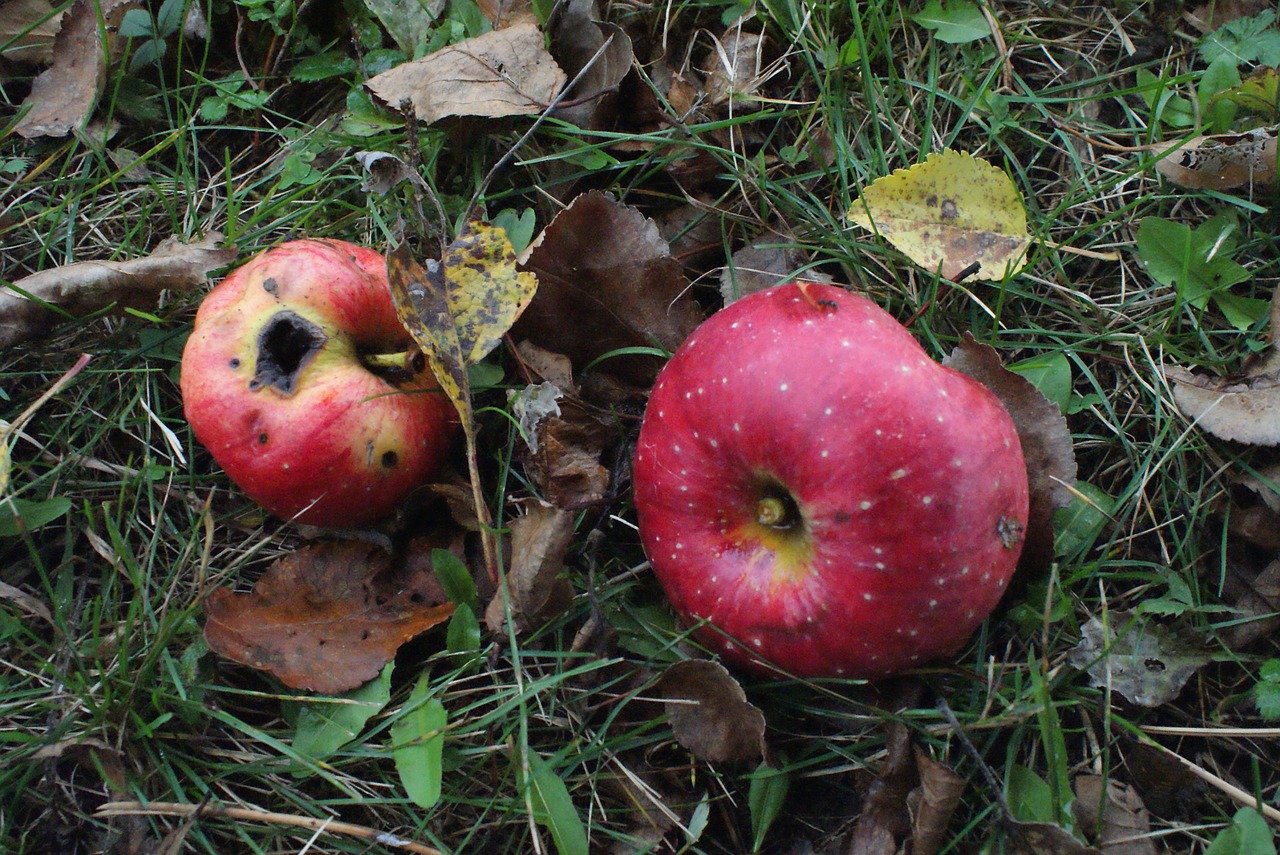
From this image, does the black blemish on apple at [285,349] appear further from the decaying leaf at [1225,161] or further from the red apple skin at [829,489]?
the decaying leaf at [1225,161]

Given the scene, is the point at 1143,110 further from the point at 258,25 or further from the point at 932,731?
the point at 258,25

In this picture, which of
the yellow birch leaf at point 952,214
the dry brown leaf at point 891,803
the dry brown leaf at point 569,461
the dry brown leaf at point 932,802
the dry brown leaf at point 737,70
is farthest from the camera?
the dry brown leaf at point 737,70

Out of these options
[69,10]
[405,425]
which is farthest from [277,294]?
[69,10]

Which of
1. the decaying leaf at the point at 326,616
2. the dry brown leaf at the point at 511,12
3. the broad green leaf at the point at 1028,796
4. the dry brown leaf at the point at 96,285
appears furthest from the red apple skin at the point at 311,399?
the broad green leaf at the point at 1028,796

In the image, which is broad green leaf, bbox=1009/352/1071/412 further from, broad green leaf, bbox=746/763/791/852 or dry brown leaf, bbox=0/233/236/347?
dry brown leaf, bbox=0/233/236/347

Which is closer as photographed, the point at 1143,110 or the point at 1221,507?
the point at 1221,507

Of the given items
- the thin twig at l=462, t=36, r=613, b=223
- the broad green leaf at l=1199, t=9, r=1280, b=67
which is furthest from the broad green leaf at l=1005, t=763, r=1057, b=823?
the broad green leaf at l=1199, t=9, r=1280, b=67
